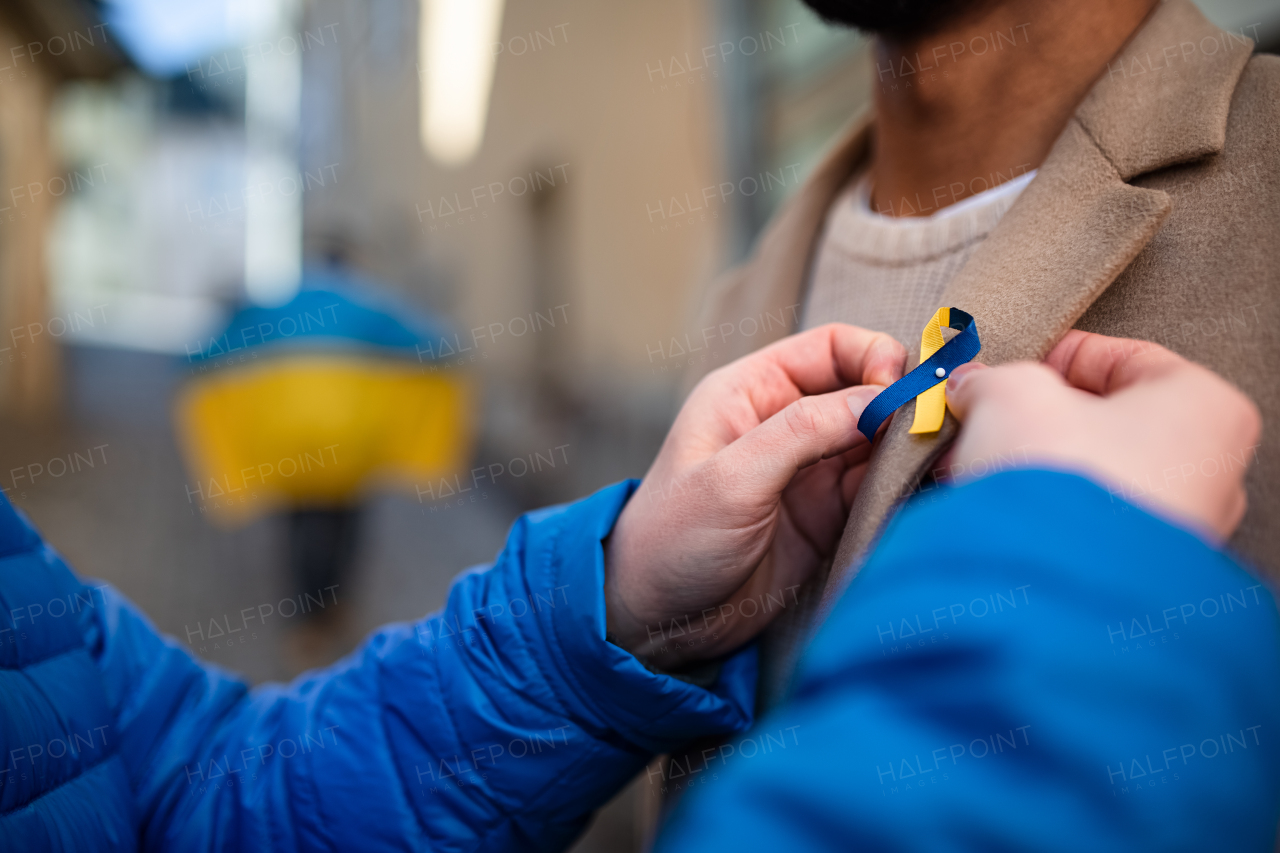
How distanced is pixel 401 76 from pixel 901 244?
424 inches

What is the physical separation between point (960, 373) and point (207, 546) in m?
5.24

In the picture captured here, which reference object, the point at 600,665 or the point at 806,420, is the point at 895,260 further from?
the point at 600,665

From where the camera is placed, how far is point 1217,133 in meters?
0.74

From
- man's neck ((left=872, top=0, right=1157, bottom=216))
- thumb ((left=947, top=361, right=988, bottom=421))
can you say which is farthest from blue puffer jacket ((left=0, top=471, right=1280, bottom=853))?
man's neck ((left=872, top=0, right=1157, bottom=216))

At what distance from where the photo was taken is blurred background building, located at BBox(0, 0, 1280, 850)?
3.95m

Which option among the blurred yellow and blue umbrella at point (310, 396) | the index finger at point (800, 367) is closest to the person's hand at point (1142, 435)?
the index finger at point (800, 367)

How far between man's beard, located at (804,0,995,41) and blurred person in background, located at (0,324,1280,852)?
42 cm

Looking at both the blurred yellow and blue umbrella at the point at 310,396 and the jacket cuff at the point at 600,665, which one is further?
the blurred yellow and blue umbrella at the point at 310,396

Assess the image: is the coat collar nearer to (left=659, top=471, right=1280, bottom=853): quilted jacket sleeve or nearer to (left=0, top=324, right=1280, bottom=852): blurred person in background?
(left=0, top=324, right=1280, bottom=852): blurred person in background

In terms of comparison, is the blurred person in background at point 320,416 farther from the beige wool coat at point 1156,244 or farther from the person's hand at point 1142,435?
the person's hand at point 1142,435

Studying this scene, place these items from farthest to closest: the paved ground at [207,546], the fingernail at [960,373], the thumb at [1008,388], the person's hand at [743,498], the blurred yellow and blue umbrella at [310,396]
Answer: the paved ground at [207,546]
the blurred yellow and blue umbrella at [310,396]
the person's hand at [743,498]
the fingernail at [960,373]
the thumb at [1008,388]

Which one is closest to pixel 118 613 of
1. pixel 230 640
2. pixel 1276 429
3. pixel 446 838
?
pixel 446 838

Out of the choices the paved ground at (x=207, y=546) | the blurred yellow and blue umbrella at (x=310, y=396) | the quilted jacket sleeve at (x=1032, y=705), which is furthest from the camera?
the paved ground at (x=207, y=546)

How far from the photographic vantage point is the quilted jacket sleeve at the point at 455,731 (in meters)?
0.89
